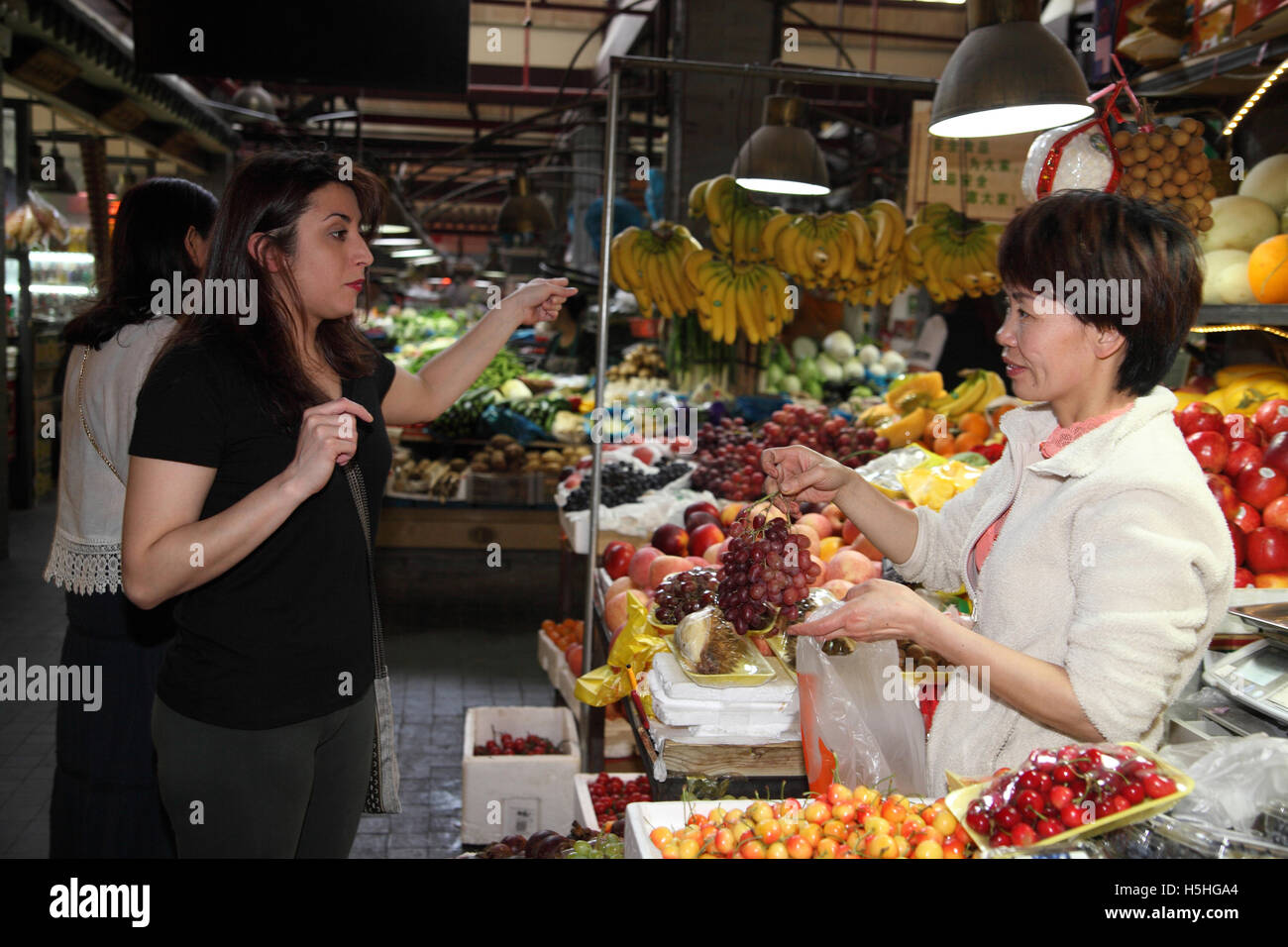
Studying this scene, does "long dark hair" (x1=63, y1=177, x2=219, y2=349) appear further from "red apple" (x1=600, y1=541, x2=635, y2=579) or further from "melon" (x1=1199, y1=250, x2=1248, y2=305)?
"melon" (x1=1199, y1=250, x2=1248, y2=305)

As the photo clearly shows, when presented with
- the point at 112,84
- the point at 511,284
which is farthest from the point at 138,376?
the point at 511,284

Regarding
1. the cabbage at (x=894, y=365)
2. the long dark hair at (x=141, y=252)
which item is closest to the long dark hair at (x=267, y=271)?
the long dark hair at (x=141, y=252)

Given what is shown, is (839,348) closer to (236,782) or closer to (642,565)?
(642,565)

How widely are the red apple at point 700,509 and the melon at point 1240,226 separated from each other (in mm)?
1908

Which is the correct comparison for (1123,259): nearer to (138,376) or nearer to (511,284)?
(138,376)

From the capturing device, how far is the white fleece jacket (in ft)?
4.91

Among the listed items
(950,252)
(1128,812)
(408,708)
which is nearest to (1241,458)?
(1128,812)

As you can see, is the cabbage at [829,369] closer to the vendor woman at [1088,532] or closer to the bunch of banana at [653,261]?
the bunch of banana at [653,261]

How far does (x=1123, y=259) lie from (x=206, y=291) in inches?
59.9

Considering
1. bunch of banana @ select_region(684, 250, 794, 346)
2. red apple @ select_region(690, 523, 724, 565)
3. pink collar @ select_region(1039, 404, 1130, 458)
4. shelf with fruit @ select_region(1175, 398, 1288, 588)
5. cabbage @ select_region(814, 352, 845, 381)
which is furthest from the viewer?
cabbage @ select_region(814, 352, 845, 381)

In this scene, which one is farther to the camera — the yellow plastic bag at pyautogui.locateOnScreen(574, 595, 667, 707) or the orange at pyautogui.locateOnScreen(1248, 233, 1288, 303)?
the orange at pyautogui.locateOnScreen(1248, 233, 1288, 303)

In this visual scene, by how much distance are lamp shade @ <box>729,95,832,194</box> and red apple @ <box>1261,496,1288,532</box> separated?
6.44 feet

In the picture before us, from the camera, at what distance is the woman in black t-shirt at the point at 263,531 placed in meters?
1.71

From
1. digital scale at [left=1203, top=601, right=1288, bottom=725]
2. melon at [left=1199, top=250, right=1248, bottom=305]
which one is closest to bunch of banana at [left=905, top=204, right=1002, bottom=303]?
melon at [left=1199, top=250, right=1248, bottom=305]
